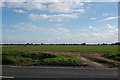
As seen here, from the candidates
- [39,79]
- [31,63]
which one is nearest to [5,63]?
[31,63]

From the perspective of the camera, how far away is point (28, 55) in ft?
59.6

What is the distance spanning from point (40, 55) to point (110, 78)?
956cm

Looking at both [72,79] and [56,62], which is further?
[56,62]

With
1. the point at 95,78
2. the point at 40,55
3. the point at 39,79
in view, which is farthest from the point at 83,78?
the point at 40,55

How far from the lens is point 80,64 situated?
14016 millimetres

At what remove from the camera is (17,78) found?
9156 millimetres

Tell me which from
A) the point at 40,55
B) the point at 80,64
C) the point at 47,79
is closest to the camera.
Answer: the point at 47,79

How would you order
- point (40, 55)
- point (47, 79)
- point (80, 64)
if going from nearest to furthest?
point (47, 79) < point (80, 64) < point (40, 55)

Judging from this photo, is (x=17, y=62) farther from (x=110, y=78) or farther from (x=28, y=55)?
(x=110, y=78)

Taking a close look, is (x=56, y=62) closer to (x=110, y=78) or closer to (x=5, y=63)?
(x=5, y=63)

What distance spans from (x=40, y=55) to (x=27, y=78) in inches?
351

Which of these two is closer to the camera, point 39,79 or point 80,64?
point 39,79

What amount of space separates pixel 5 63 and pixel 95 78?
25.5 feet

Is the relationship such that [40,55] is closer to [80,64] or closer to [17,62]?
[17,62]
